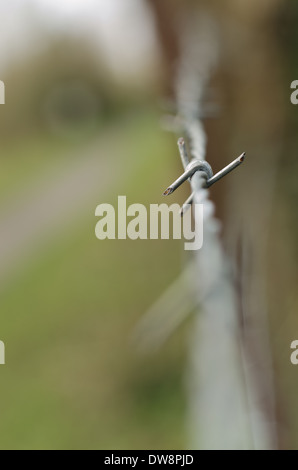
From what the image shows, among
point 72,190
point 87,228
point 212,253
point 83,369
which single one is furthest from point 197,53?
point 72,190

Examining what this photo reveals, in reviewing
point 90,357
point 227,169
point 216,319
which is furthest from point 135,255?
point 227,169

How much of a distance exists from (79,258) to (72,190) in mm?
1398

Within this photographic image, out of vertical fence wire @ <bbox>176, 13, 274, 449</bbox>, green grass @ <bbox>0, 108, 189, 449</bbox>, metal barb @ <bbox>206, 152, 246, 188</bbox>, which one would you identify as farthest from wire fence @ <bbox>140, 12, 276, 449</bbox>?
green grass @ <bbox>0, 108, 189, 449</bbox>

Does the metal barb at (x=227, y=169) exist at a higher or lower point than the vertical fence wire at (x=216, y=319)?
lower

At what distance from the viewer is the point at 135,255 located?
1963mm

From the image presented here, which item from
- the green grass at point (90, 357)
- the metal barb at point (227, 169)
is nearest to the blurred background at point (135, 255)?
the green grass at point (90, 357)

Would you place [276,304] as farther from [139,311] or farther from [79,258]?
[79,258]

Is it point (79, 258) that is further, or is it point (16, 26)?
point (16, 26)

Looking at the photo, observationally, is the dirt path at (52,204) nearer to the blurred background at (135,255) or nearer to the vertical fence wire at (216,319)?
the blurred background at (135,255)

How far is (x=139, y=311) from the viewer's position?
1545 millimetres

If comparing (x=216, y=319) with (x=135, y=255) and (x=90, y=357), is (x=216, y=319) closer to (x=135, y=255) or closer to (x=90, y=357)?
(x=90, y=357)

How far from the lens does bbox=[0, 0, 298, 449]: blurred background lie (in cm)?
61

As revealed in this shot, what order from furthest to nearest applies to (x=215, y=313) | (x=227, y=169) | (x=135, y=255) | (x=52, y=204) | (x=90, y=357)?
(x=52, y=204) → (x=135, y=255) → (x=90, y=357) → (x=215, y=313) → (x=227, y=169)

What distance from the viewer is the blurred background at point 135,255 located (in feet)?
1.99
